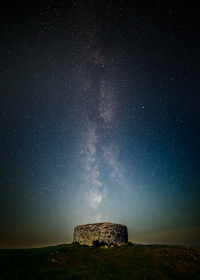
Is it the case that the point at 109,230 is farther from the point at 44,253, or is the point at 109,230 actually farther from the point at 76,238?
the point at 44,253

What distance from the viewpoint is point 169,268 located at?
1458 cm

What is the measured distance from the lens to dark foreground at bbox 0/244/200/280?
1282cm

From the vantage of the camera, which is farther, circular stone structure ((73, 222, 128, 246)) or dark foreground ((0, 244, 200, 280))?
circular stone structure ((73, 222, 128, 246))

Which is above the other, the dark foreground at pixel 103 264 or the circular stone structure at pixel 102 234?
the circular stone structure at pixel 102 234

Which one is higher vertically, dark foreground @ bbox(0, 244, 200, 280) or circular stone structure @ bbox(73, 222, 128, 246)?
circular stone structure @ bbox(73, 222, 128, 246)

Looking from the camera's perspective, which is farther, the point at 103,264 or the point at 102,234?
the point at 102,234

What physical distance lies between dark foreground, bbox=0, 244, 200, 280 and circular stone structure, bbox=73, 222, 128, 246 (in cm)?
481

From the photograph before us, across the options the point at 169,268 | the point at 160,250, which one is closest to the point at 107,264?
the point at 169,268

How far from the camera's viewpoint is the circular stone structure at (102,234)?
24.3 metres

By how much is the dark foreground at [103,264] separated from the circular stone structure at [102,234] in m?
4.81

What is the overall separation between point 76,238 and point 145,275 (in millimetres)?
16392

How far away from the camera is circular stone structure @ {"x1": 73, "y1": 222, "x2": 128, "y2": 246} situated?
79.8 ft

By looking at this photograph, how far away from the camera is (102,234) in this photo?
80.7 ft

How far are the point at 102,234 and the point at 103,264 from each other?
401 inches
